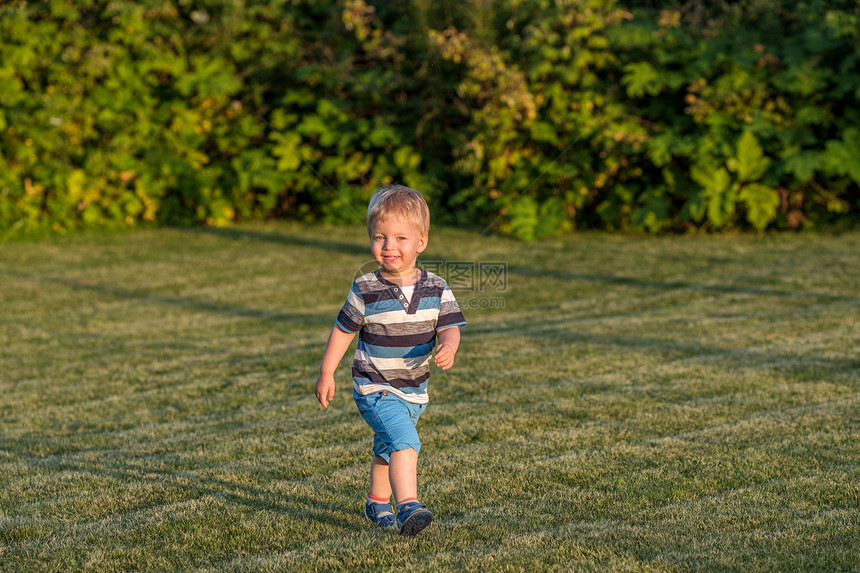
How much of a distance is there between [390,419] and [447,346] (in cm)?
33

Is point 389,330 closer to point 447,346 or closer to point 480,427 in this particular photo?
point 447,346

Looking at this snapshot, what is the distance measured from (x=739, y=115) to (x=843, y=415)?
245 inches

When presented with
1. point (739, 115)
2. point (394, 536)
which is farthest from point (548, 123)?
point (394, 536)

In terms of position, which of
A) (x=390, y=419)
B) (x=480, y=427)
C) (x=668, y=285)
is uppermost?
(x=668, y=285)

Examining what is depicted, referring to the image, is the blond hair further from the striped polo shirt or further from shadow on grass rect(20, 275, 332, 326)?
shadow on grass rect(20, 275, 332, 326)

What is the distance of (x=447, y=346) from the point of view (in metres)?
3.28

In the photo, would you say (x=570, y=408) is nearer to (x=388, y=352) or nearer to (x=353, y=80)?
(x=388, y=352)

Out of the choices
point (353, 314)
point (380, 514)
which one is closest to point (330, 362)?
point (353, 314)

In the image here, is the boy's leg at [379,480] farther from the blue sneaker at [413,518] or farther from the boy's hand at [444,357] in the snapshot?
the boy's hand at [444,357]

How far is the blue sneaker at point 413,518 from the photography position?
317cm

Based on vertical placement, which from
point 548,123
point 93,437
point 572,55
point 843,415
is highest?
point 572,55

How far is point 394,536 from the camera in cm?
329

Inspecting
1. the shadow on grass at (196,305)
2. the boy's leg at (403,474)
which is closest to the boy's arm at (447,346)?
the boy's leg at (403,474)

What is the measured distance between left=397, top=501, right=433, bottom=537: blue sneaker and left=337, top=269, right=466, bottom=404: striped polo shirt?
39cm
